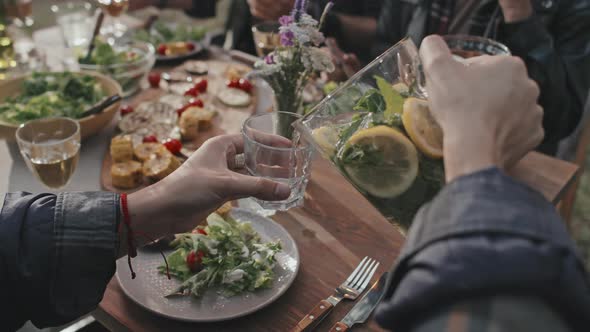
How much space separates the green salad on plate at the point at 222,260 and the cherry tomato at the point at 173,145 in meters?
0.46

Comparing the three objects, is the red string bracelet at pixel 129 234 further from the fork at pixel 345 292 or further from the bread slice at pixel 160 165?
the bread slice at pixel 160 165

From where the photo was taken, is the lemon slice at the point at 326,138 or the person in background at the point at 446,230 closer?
the person in background at the point at 446,230

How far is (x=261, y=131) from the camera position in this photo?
1.11 m

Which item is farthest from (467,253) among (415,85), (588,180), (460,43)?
(588,180)

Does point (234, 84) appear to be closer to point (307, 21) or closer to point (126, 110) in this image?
point (126, 110)

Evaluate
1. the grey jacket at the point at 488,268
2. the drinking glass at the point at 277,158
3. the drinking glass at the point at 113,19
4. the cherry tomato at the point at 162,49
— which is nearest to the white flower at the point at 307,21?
the drinking glass at the point at 277,158

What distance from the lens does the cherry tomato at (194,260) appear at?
104cm

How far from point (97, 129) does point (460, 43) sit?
1.17 m

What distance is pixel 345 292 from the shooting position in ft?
3.36

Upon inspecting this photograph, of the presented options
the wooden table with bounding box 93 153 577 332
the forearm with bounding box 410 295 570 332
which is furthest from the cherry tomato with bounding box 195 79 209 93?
the forearm with bounding box 410 295 570 332

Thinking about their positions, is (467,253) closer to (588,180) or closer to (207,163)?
(207,163)

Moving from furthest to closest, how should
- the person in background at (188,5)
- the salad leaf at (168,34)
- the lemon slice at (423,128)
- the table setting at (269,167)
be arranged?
the person in background at (188,5)
the salad leaf at (168,34)
the table setting at (269,167)
the lemon slice at (423,128)

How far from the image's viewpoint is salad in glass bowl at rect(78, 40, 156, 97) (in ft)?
6.31

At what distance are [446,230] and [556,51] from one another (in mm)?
1661
